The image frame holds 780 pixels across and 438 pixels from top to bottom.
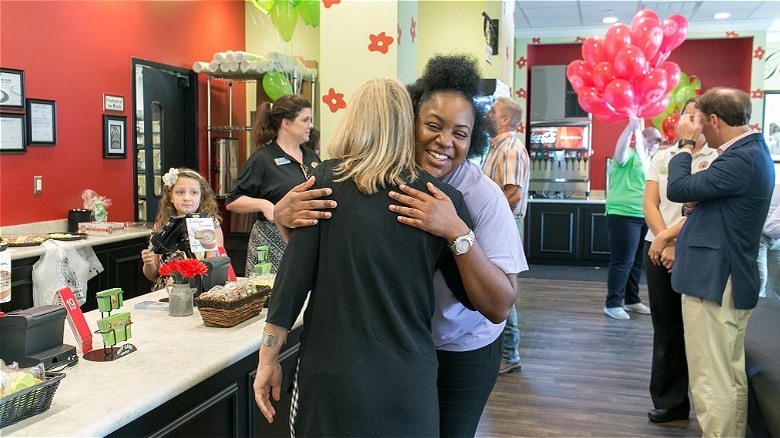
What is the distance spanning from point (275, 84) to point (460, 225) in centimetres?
468

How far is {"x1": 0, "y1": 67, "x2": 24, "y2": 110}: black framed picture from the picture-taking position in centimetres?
452

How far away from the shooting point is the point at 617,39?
6090 mm

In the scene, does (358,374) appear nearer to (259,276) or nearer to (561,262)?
(259,276)

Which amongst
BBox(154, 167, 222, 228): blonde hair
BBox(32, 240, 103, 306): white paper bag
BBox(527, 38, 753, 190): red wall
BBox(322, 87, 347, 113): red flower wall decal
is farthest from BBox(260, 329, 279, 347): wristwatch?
BBox(527, 38, 753, 190): red wall

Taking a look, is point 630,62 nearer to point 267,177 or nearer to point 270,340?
point 267,177

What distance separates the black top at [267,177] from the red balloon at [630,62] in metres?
3.57

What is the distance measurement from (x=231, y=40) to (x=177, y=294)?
522 cm

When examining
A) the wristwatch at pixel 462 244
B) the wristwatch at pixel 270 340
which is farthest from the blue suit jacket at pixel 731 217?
the wristwatch at pixel 270 340

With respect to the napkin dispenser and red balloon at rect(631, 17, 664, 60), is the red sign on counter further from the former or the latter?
red balloon at rect(631, 17, 664, 60)

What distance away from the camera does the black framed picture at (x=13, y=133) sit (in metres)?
4.52

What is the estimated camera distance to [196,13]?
6492 millimetres

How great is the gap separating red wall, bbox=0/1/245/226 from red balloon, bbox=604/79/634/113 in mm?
3937

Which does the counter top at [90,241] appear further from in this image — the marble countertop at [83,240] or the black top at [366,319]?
the black top at [366,319]

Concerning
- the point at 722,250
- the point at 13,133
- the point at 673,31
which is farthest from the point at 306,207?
the point at 673,31
